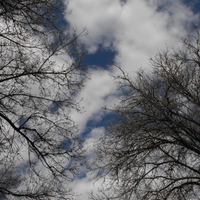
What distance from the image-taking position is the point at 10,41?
5.96 meters

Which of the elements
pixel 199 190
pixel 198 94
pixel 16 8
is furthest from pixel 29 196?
pixel 198 94

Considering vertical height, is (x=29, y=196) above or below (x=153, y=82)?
below

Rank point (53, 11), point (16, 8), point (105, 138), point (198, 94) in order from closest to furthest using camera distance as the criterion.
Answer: point (16, 8) → point (53, 11) → point (198, 94) → point (105, 138)

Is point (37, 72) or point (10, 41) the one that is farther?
point (37, 72)

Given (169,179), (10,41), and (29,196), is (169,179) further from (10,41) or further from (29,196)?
(10,41)

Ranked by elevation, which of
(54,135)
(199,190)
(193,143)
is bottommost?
(199,190)

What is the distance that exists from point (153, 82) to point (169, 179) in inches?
127

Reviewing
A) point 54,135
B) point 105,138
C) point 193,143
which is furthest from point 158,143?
point 54,135

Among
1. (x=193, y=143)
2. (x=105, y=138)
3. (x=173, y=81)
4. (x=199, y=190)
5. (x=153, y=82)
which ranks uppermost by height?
(x=153, y=82)

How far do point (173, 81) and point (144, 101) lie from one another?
1.11 metres

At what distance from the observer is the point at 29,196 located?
6242mm

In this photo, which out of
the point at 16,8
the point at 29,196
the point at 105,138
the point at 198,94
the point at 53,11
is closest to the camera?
the point at 16,8

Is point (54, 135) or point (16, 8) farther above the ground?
point (16, 8)

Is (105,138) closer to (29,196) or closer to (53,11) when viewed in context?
(29,196)
